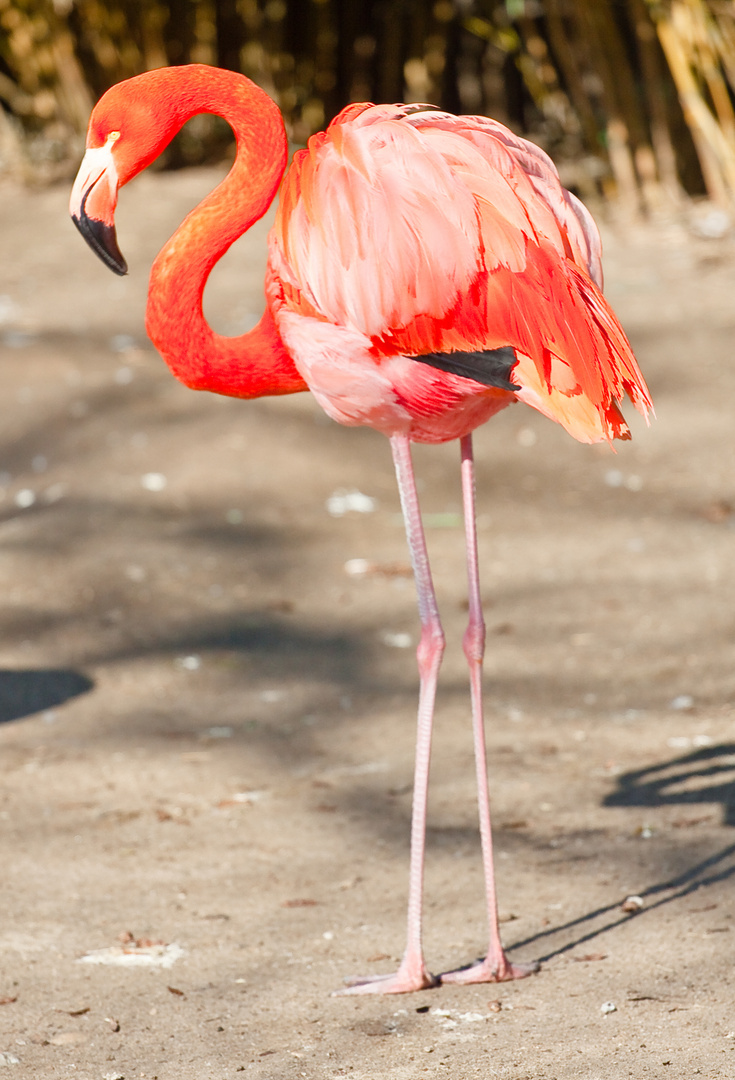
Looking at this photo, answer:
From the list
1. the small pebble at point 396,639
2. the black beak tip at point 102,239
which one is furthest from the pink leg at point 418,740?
the small pebble at point 396,639

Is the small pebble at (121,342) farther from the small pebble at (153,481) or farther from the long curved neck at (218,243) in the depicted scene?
the long curved neck at (218,243)

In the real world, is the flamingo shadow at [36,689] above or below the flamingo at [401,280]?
below

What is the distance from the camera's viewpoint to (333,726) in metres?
3.59

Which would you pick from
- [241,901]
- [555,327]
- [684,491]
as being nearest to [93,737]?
[241,901]

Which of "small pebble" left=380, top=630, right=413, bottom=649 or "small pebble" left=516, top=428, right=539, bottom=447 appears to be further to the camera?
"small pebble" left=516, top=428, right=539, bottom=447

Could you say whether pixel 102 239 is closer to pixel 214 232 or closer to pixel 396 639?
pixel 214 232

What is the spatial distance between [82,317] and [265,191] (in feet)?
14.4

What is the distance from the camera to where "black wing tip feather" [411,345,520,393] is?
7.23 ft

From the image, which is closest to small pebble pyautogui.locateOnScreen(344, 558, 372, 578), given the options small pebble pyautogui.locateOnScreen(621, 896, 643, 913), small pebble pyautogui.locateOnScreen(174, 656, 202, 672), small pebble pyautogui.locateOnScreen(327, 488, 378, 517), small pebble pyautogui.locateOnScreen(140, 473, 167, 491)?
small pebble pyautogui.locateOnScreen(327, 488, 378, 517)

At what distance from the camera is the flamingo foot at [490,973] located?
7.62 feet

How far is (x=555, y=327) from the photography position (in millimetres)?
2172

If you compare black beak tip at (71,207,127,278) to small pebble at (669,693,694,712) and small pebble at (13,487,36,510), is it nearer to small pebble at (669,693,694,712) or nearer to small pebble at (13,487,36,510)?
small pebble at (669,693,694,712)

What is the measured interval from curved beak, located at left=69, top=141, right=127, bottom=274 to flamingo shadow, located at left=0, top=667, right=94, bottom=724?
1.77m

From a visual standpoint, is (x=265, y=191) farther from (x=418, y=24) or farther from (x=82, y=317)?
(x=418, y=24)
